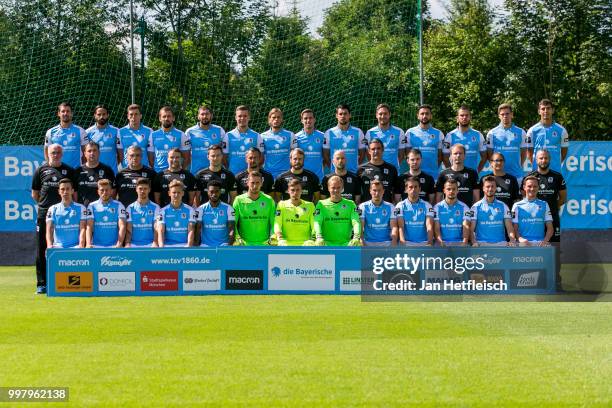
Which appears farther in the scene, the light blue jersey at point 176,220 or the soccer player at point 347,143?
the soccer player at point 347,143

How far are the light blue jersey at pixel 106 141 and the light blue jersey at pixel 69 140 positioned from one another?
21cm

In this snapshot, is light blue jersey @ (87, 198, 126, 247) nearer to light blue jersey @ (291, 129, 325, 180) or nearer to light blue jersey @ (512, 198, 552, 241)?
light blue jersey @ (291, 129, 325, 180)

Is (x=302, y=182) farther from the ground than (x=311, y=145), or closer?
closer

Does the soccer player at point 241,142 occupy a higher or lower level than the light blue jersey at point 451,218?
higher

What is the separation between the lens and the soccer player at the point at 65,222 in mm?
12250

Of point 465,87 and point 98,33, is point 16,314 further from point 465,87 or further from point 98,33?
point 465,87

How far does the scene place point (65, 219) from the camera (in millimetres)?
12258

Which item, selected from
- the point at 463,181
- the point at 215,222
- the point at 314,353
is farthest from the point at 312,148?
the point at 314,353

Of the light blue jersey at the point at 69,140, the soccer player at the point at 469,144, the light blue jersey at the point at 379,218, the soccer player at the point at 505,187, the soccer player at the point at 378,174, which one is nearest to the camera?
the light blue jersey at the point at 379,218

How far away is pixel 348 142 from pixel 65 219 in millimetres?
4303

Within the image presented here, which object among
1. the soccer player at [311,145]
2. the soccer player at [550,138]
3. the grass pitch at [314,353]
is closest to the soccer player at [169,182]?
the soccer player at [311,145]

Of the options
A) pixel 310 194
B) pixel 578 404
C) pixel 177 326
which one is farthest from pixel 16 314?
pixel 578 404

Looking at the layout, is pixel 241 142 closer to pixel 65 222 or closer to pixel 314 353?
pixel 65 222

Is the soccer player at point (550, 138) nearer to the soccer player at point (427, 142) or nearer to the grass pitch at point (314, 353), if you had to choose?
the soccer player at point (427, 142)
